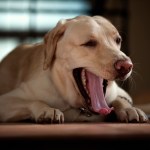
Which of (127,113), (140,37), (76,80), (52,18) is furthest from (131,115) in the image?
(52,18)

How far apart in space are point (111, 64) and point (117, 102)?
0.31 meters

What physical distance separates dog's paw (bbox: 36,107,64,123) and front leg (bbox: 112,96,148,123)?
0.27 m

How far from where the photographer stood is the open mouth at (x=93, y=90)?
6.64 ft

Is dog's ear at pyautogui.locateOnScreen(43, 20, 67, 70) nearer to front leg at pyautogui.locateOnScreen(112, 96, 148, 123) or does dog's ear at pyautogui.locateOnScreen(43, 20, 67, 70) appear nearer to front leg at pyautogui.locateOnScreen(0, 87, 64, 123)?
front leg at pyautogui.locateOnScreen(0, 87, 64, 123)

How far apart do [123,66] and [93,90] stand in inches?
8.2

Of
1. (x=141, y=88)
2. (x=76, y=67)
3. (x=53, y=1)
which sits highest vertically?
(x=76, y=67)

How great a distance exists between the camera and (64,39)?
2146mm

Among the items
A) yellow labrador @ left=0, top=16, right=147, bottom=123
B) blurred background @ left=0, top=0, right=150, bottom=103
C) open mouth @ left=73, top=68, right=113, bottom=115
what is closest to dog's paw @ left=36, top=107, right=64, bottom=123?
yellow labrador @ left=0, top=16, right=147, bottom=123

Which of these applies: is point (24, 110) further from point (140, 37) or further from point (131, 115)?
point (140, 37)

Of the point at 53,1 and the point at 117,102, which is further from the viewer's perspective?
the point at 53,1

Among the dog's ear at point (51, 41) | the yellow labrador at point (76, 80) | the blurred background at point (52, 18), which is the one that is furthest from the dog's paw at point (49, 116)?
the blurred background at point (52, 18)

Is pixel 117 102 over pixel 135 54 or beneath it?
over

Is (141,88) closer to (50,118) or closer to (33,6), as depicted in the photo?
(33,6)
